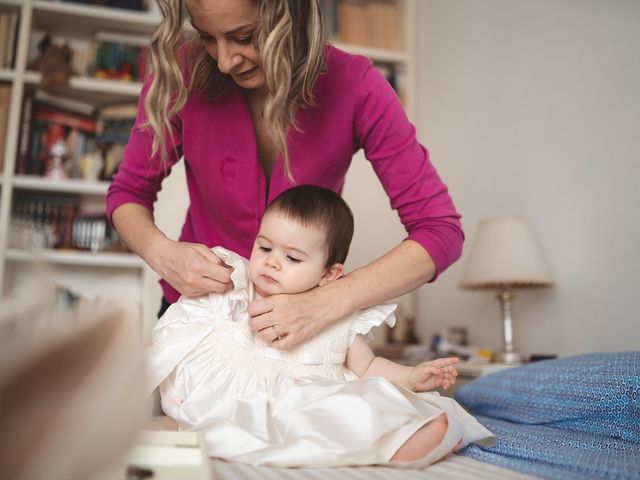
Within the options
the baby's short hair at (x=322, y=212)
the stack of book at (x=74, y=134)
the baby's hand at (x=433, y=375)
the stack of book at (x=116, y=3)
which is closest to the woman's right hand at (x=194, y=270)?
the baby's short hair at (x=322, y=212)

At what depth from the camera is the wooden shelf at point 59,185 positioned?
2879 millimetres

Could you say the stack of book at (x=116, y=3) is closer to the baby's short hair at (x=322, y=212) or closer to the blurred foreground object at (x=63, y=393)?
the baby's short hair at (x=322, y=212)

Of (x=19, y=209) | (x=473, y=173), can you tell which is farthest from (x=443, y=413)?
(x=19, y=209)

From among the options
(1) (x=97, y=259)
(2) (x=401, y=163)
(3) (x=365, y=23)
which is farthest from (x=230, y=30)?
(3) (x=365, y=23)

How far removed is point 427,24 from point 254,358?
2.75 m

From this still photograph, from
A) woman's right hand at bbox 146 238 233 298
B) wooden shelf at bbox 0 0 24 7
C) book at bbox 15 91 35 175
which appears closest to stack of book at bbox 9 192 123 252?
book at bbox 15 91 35 175

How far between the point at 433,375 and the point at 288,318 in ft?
0.88

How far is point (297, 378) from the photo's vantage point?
42.0 inches

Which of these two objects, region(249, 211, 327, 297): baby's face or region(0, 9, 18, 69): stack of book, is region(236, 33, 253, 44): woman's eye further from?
region(0, 9, 18, 69): stack of book

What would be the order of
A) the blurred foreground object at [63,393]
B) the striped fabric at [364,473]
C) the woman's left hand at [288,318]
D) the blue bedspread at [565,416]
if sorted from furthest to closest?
the woman's left hand at [288,318]
the blue bedspread at [565,416]
the striped fabric at [364,473]
the blurred foreground object at [63,393]

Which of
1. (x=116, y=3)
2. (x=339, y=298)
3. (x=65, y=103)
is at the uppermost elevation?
Answer: (x=116, y=3)

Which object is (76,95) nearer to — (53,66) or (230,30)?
(53,66)

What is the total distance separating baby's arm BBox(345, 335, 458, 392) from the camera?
110 centimetres

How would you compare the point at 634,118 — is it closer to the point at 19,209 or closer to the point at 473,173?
the point at 473,173
